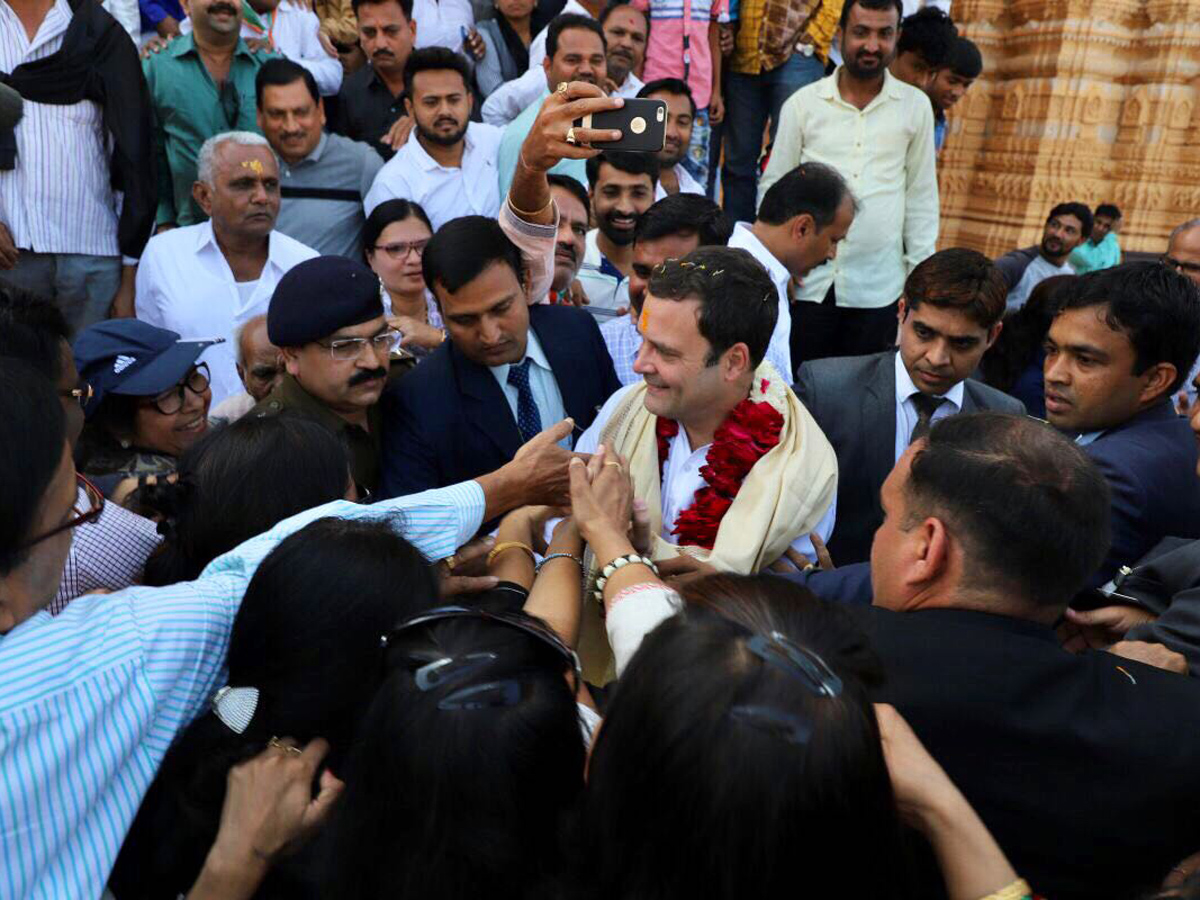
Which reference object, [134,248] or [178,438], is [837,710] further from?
[134,248]

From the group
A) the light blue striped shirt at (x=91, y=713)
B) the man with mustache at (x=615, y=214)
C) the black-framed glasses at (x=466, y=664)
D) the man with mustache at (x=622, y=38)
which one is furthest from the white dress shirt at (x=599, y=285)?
the black-framed glasses at (x=466, y=664)

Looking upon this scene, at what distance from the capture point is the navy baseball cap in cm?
257

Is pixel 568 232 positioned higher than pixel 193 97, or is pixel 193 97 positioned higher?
pixel 193 97

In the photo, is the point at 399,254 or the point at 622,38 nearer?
the point at 399,254

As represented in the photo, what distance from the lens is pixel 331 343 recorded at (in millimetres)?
2672

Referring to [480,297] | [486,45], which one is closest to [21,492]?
[480,297]

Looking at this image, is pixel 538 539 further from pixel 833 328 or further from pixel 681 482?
pixel 833 328

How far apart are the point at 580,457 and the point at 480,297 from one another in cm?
Answer: 71

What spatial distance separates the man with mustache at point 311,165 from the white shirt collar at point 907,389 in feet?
9.37

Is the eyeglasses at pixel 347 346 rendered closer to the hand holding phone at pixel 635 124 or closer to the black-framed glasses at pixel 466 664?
the hand holding phone at pixel 635 124

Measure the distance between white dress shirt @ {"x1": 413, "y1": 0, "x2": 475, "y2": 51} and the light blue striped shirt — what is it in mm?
5618

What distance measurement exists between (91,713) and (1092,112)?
11.6 m

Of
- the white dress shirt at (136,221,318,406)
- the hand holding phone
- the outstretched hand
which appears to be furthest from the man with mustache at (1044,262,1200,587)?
the white dress shirt at (136,221,318,406)

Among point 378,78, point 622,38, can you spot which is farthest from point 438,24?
point 622,38
